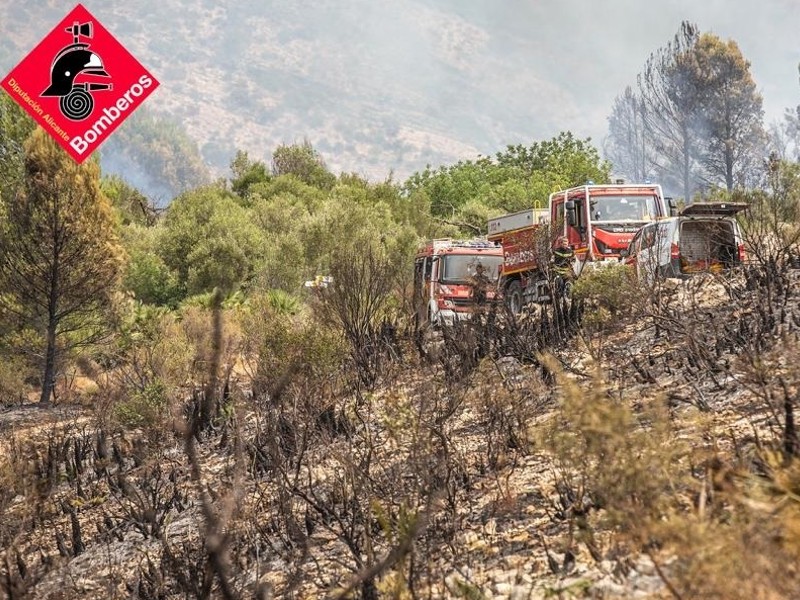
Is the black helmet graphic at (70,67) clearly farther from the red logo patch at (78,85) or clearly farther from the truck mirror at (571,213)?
the truck mirror at (571,213)

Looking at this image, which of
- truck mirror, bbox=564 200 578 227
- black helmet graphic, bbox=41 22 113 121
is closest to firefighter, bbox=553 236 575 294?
truck mirror, bbox=564 200 578 227

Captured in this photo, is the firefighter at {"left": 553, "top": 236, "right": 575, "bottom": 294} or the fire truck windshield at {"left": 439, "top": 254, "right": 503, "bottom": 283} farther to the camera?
the fire truck windshield at {"left": 439, "top": 254, "right": 503, "bottom": 283}

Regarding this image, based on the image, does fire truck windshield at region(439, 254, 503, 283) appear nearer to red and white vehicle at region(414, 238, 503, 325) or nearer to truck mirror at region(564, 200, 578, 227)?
red and white vehicle at region(414, 238, 503, 325)

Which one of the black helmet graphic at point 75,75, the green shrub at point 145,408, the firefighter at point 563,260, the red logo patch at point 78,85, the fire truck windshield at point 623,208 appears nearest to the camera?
the green shrub at point 145,408

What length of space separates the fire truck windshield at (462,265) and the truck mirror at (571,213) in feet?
10.1

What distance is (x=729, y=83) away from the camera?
66.2 meters

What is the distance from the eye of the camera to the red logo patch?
20547mm

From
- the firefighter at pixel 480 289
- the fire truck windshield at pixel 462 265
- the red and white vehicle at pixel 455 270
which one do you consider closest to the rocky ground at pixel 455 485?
the firefighter at pixel 480 289

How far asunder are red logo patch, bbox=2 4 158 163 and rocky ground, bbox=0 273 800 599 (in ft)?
30.0

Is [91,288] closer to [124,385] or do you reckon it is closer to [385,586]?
[124,385]

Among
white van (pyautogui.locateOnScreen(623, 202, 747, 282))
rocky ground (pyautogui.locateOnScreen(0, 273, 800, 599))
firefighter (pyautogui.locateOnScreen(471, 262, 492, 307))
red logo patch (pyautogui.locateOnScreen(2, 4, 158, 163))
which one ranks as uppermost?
red logo patch (pyautogui.locateOnScreen(2, 4, 158, 163))

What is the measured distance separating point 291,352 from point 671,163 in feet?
203

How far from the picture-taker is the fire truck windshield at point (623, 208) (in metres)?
19.0

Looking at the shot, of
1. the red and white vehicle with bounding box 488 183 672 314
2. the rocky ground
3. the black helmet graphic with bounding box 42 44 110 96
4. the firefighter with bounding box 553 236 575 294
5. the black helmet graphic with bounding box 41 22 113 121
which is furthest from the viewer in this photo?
the black helmet graphic with bounding box 42 44 110 96
